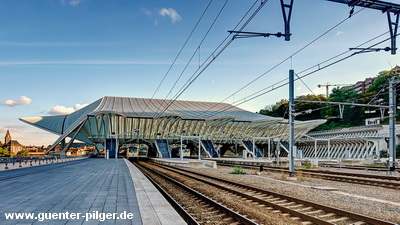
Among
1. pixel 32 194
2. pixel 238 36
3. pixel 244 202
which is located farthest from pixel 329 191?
pixel 32 194

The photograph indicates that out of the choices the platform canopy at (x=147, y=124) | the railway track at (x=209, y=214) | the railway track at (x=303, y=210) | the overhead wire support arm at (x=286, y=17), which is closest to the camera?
the railway track at (x=303, y=210)

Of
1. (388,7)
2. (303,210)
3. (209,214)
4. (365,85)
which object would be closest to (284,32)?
(388,7)

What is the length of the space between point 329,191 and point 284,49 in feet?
32.3

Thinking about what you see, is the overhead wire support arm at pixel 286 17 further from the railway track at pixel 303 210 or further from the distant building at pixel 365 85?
the distant building at pixel 365 85

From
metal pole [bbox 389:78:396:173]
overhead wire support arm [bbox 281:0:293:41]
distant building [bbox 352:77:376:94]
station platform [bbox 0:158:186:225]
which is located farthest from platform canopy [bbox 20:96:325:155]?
station platform [bbox 0:158:186:225]

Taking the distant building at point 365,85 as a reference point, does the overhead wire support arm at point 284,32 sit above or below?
below

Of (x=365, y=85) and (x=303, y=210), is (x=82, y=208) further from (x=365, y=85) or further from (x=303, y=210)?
(x=365, y=85)

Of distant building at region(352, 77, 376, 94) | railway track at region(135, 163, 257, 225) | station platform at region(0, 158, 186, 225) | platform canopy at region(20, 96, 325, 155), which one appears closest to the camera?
station platform at region(0, 158, 186, 225)

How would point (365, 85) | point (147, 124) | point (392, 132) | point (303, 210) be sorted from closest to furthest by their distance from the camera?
point (303, 210) < point (392, 132) < point (147, 124) < point (365, 85)

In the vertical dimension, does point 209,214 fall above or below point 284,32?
below

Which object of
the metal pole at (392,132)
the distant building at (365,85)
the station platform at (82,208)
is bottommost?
the station platform at (82,208)

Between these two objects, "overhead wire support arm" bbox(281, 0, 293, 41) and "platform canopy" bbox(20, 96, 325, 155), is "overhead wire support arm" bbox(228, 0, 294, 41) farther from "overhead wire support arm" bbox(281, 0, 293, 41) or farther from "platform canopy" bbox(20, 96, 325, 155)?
"platform canopy" bbox(20, 96, 325, 155)

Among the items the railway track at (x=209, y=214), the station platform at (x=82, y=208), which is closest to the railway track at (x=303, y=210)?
the railway track at (x=209, y=214)

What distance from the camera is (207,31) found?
1834 cm
